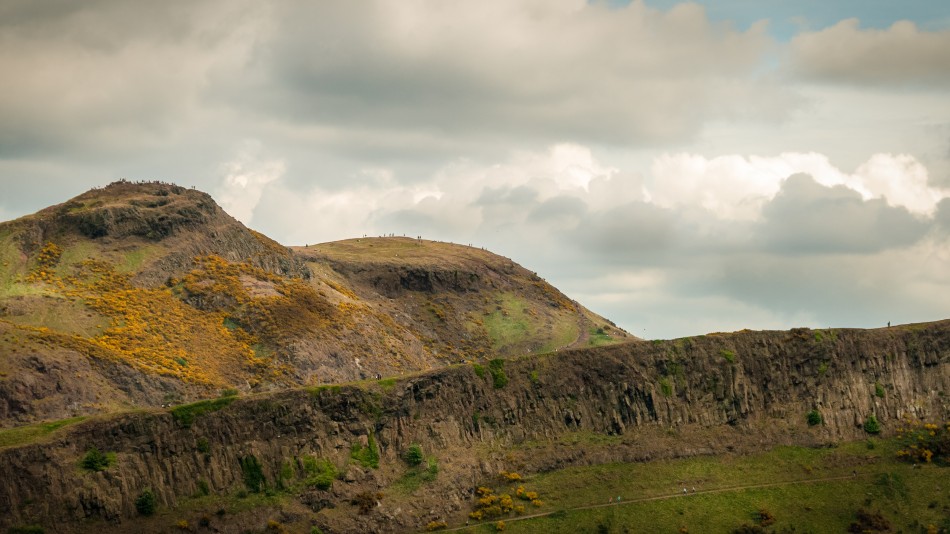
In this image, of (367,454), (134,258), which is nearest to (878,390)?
(367,454)

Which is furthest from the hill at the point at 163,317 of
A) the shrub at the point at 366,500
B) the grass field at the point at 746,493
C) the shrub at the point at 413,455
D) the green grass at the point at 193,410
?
the grass field at the point at 746,493

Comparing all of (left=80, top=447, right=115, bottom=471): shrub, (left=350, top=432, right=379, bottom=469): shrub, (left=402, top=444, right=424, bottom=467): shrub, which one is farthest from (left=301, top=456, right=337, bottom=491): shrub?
(left=80, top=447, right=115, bottom=471): shrub

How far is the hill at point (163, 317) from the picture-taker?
142 meters

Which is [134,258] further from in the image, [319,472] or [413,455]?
[413,455]

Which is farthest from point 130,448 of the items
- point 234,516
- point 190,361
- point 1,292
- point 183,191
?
point 183,191

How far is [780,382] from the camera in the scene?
140 metres

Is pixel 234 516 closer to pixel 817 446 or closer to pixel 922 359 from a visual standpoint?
pixel 817 446

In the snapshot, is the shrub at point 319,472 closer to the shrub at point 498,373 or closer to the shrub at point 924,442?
the shrub at point 498,373

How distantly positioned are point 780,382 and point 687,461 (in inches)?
707

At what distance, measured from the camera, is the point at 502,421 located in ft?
438

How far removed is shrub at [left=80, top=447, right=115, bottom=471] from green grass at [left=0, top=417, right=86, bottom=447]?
4.50m

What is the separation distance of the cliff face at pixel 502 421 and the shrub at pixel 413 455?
37.6 inches

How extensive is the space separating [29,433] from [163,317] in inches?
1982

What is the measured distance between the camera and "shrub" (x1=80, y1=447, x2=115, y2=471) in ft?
375
